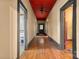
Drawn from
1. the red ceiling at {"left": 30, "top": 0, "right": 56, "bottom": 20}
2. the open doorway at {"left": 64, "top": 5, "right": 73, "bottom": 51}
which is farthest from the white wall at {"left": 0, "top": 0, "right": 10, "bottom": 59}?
the red ceiling at {"left": 30, "top": 0, "right": 56, "bottom": 20}

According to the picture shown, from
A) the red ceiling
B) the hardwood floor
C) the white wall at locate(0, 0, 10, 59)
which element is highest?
→ the red ceiling

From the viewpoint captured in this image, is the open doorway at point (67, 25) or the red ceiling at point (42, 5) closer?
the open doorway at point (67, 25)

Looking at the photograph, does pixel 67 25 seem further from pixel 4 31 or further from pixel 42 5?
pixel 4 31

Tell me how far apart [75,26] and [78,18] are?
351 millimetres

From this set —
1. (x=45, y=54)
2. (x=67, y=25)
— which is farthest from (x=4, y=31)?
(x=67, y=25)

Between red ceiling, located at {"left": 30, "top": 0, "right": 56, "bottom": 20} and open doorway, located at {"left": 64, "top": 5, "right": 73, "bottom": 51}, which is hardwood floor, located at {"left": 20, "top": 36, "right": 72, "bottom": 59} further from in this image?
red ceiling, located at {"left": 30, "top": 0, "right": 56, "bottom": 20}

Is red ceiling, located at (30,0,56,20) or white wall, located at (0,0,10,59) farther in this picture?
red ceiling, located at (30,0,56,20)

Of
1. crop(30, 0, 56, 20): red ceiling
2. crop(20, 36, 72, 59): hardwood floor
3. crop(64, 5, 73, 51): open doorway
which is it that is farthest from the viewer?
crop(30, 0, 56, 20): red ceiling

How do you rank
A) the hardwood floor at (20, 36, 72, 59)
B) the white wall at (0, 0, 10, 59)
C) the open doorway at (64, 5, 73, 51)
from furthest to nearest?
the open doorway at (64, 5, 73, 51), the hardwood floor at (20, 36, 72, 59), the white wall at (0, 0, 10, 59)

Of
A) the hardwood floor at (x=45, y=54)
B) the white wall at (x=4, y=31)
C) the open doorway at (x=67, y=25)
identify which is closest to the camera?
the white wall at (x=4, y=31)

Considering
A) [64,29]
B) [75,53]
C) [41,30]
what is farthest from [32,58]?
[41,30]

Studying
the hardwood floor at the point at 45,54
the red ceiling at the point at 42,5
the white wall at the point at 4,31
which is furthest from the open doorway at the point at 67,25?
the white wall at the point at 4,31

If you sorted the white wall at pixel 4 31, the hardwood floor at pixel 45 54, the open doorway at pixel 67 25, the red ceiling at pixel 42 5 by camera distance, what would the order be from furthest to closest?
1. the red ceiling at pixel 42 5
2. the open doorway at pixel 67 25
3. the hardwood floor at pixel 45 54
4. the white wall at pixel 4 31

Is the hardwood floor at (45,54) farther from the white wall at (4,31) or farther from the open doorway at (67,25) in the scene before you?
the white wall at (4,31)
